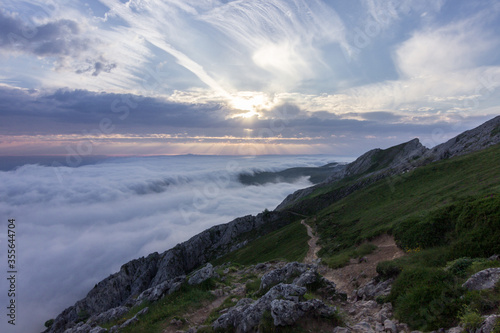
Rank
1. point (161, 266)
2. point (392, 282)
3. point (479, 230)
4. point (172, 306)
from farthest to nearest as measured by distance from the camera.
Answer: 1. point (161, 266)
2. point (172, 306)
3. point (479, 230)
4. point (392, 282)

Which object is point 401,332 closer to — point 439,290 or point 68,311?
point 439,290

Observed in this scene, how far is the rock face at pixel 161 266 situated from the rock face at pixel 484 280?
8215 cm

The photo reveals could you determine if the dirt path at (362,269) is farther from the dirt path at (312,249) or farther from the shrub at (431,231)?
the dirt path at (312,249)

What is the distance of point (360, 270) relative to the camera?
23094mm

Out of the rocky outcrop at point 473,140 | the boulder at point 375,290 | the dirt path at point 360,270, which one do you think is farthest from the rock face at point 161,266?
the boulder at point 375,290

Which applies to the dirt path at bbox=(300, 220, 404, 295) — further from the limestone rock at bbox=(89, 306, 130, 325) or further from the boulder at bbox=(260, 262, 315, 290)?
the limestone rock at bbox=(89, 306, 130, 325)

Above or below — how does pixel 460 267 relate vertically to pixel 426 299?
above

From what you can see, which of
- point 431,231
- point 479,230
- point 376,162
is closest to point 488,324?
point 479,230

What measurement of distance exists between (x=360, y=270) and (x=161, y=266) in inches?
3485

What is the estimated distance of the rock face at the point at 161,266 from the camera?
81.7 metres

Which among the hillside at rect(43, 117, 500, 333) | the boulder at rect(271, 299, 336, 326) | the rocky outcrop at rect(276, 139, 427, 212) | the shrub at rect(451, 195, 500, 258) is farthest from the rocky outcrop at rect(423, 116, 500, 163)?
the boulder at rect(271, 299, 336, 326)

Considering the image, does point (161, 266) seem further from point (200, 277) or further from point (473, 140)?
point (473, 140)

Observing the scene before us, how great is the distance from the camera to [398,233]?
90.2 feet

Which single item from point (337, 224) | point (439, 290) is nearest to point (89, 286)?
point (337, 224)
